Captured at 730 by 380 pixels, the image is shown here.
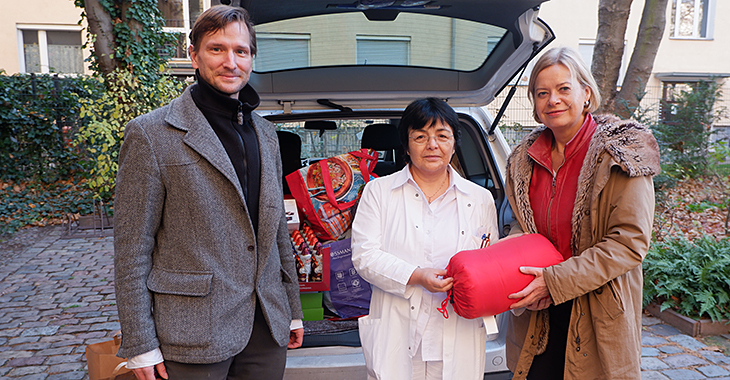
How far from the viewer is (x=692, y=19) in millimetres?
14344

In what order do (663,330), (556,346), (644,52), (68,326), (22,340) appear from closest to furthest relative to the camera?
(556,346), (22,340), (663,330), (68,326), (644,52)

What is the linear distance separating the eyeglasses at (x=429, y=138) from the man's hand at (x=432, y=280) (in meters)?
0.49

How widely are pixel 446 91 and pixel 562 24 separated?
1235 cm

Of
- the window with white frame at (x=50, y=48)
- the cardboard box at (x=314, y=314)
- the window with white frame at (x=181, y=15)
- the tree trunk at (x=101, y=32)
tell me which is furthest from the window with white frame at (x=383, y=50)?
the window with white frame at (x=50, y=48)

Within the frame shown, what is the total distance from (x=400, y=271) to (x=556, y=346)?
2.07 ft

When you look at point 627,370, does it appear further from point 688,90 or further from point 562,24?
point 562,24

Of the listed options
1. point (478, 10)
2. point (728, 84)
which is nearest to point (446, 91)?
point (478, 10)

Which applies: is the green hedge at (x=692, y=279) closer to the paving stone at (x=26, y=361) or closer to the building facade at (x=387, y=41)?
the building facade at (x=387, y=41)

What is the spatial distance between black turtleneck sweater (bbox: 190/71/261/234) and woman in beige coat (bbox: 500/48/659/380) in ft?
2.99

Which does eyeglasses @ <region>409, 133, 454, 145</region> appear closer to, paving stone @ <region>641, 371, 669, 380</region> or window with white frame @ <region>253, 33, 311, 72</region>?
window with white frame @ <region>253, 33, 311, 72</region>

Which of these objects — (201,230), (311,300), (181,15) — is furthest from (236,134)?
(181,15)

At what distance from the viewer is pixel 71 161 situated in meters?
8.44

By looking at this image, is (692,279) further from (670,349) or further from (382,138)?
(382,138)

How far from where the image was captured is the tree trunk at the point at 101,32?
17.9 feet
